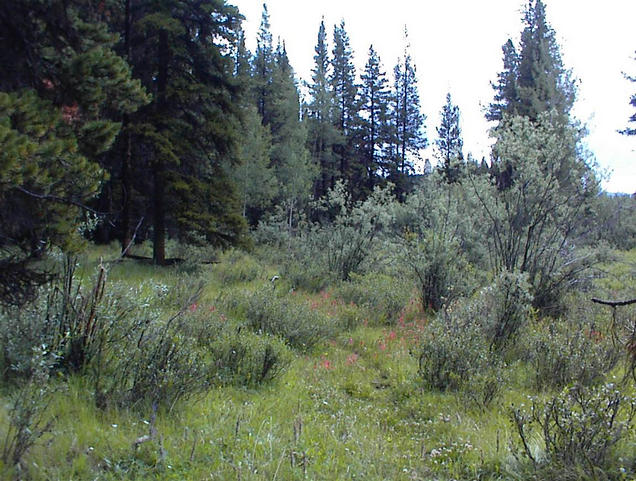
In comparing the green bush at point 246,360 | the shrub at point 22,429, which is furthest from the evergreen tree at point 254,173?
the shrub at point 22,429

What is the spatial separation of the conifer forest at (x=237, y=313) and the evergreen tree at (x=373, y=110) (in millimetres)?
29307

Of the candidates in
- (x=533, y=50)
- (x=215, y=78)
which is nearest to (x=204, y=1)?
(x=215, y=78)

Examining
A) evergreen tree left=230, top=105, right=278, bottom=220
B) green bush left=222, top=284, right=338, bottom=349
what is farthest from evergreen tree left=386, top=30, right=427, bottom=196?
green bush left=222, top=284, right=338, bottom=349

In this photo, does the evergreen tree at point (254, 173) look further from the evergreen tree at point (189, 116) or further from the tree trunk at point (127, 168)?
the evergreen tree at point (189, 116)

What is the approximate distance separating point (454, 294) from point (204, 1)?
10264 mm

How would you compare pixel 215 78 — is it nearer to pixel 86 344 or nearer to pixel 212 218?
pixel 212 218

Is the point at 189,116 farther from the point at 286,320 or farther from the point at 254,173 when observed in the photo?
the point at 254,173

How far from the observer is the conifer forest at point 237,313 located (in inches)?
132

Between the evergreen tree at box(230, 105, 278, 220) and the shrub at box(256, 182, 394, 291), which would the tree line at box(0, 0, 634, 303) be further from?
the shrub at box(256, 182, 394, 291)

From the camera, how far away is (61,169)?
4.97 m

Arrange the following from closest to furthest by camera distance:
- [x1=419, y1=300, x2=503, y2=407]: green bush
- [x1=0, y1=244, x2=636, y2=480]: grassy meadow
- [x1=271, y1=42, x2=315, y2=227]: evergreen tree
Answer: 1. [x1=0, y1=244, x2=636, y2=480]: grassy meadow
2. [x1=419, y1=300, x2=503, y2=407]: green bush
3. [x1=271, y1=42, x2=315, y2=227]: evergreen tree

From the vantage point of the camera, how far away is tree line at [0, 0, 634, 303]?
5055 millimetres

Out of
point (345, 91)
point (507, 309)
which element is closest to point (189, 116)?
point (507, 309)

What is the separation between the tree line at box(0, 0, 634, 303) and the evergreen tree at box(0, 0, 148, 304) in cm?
2
